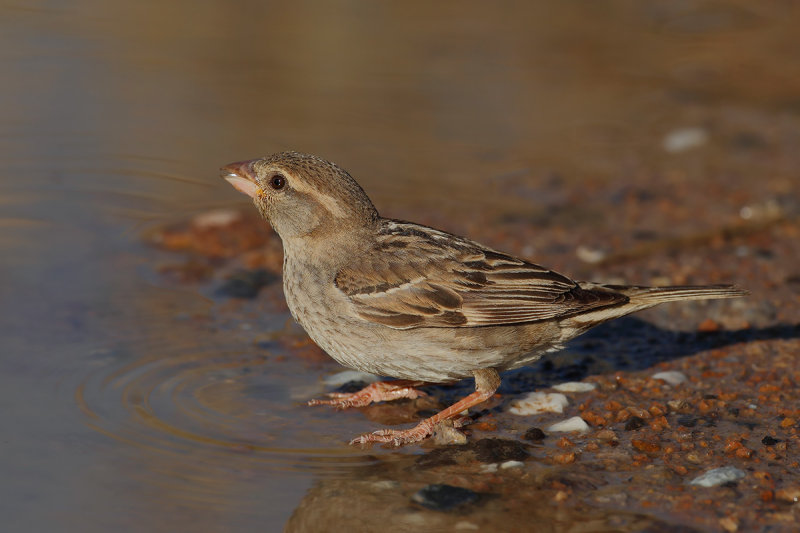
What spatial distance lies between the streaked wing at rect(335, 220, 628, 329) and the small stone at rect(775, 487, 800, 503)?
1.55 m

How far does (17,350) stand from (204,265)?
6.14ft

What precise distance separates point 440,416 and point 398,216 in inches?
133

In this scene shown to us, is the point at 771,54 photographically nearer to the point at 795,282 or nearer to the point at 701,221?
the point at 701,221

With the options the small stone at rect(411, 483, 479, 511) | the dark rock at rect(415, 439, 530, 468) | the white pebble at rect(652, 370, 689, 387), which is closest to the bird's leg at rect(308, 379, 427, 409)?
the dark rock at rect(415, 439, 530, 468)

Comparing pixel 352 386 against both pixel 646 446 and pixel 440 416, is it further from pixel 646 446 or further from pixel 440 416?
pixel 646 446

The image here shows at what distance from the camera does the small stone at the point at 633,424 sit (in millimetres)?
5949

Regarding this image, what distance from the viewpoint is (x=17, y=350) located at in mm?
6844

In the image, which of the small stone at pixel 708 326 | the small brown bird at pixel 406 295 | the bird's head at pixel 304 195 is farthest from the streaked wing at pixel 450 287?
the small stone at pixel 708 326

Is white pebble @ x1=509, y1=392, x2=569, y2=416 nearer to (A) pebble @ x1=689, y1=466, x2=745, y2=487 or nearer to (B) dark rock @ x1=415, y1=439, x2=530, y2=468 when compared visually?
(B) dark rock @ x1=415, y1=439, x2=530, y2=468

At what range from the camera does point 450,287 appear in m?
6.30

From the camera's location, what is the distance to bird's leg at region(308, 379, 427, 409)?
20.9 feet

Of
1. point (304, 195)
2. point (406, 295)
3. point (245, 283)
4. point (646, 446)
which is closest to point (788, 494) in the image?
point (646, 446)

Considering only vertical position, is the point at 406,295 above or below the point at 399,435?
above

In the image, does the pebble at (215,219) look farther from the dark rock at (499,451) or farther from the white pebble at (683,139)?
the white pebble at (683,139)
